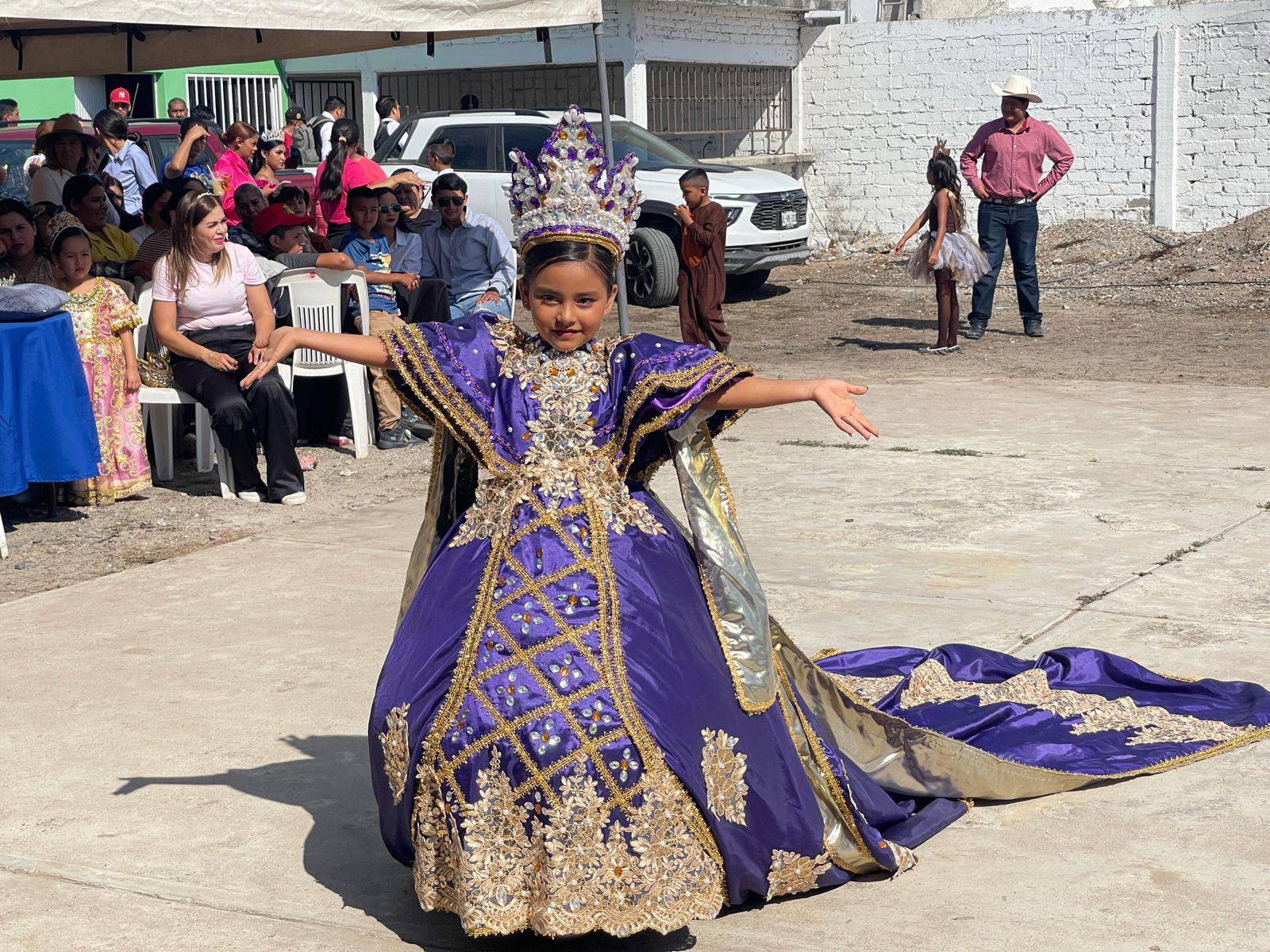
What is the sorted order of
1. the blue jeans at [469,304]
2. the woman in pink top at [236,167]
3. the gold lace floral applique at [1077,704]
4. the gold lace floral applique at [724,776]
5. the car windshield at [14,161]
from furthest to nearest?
the car windshield at [14,161]
the woman in pink top at [236,167]
the blue jeans at [469,304]
the gold lace floral applique at [1077,704]
the gold lace floral applique at [724,776]

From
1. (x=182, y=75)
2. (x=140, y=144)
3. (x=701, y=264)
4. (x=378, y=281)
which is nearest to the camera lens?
(x=378, y=281)

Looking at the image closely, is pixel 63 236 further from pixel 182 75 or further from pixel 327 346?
pixel 182 75

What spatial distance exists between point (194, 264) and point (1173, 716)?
5266 mm

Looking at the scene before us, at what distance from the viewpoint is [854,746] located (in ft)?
12.6

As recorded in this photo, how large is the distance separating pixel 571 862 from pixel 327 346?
1190mm

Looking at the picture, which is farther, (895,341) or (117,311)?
(895,341)

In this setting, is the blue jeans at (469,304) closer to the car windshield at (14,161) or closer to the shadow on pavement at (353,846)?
the car windshield at (14,161)

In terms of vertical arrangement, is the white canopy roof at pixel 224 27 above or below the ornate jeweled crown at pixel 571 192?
above

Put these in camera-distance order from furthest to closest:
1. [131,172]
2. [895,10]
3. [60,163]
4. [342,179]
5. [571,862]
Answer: [895,10], [131,172], [342,179], [60,163], [571,862]

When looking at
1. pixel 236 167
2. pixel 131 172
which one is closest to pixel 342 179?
pixel 236 167

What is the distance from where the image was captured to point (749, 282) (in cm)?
1716

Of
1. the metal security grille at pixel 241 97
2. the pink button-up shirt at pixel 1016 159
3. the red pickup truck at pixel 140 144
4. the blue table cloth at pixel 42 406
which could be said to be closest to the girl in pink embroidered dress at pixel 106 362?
the blue table cloth at pixel 42 406

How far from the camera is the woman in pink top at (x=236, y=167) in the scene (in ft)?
36.4

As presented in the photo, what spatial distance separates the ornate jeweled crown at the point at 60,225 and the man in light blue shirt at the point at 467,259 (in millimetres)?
2305
